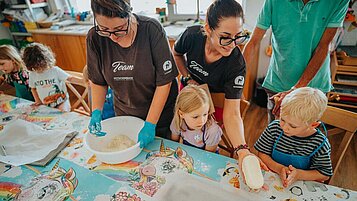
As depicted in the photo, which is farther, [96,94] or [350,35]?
[350,35]

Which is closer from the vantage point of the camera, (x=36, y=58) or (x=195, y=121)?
(x=195, y=121)

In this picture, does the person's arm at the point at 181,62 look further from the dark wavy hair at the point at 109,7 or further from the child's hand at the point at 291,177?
the child's hand at the point at 291,177

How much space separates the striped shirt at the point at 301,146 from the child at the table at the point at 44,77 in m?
1.26

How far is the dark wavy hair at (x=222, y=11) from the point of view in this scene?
34.0 inches

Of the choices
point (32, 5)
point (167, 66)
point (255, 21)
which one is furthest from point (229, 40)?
point (32, 5)

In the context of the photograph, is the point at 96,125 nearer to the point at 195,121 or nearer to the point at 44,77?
the point at 195,121

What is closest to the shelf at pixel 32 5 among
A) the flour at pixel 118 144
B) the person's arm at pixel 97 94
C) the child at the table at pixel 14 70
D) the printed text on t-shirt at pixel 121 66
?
the child at the table at pixel 14 70

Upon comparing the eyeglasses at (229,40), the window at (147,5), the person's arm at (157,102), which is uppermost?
the eyeglasses at (229,40)

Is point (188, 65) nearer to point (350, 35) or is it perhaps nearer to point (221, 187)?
point (221, 187)

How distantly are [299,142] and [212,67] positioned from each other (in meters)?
0.47

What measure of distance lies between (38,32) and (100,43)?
2643 millimetres

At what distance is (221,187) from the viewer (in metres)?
0.75

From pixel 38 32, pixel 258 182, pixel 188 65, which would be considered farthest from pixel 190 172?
pixel 38 32

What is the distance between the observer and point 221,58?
102cm
